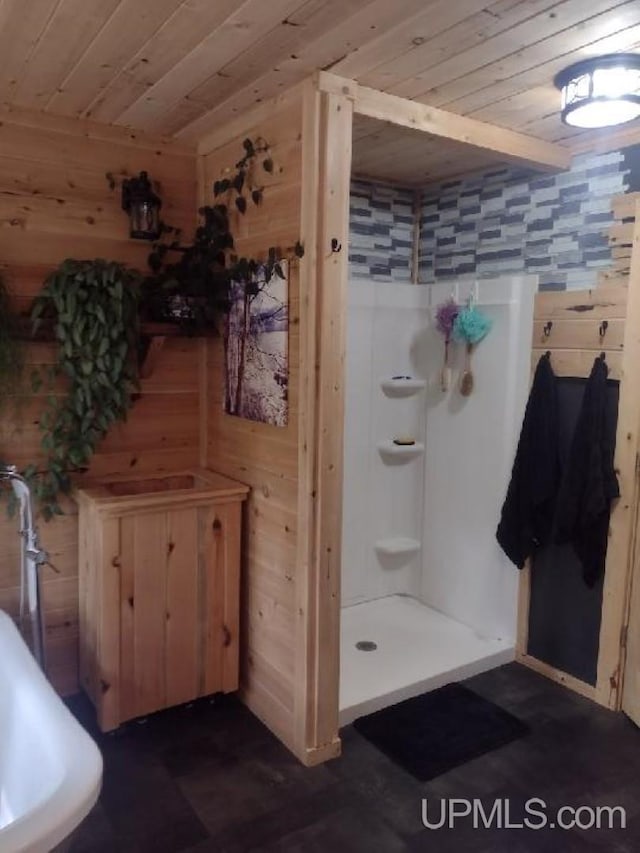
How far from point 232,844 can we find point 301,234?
1912 millimetres

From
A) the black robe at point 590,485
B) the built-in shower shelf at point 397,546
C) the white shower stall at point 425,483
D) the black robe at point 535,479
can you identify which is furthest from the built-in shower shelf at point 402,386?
the black robe at point 590,485

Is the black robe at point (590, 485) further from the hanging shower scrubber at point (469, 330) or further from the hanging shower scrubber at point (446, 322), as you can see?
the hanging shower scrubber at point (446, 322)

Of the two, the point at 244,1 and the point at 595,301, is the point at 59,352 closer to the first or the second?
the point at 244,1

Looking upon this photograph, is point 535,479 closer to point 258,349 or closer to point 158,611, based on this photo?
point 258,349

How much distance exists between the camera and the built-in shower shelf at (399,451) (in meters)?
3.46

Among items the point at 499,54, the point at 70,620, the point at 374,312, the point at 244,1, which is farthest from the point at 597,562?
the point at 244,1

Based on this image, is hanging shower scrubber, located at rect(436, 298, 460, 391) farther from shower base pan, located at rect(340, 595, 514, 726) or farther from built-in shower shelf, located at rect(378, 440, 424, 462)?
shower base pan, located at rect(340, 595, 514, 726)

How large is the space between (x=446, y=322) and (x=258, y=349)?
118 cm

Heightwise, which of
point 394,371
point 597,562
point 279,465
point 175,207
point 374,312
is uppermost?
point 175,207

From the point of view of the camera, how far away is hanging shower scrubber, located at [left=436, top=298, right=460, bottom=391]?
3.20m

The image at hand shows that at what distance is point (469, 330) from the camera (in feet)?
10.2

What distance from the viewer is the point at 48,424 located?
2.47 metres

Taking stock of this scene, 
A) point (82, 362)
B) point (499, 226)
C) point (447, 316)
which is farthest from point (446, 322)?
point (82, 362)

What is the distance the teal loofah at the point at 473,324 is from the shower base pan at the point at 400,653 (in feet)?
4.79
